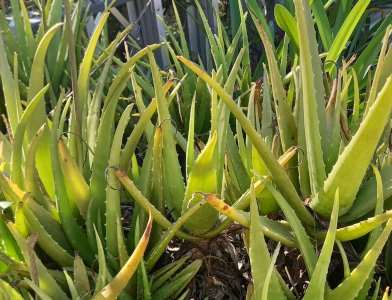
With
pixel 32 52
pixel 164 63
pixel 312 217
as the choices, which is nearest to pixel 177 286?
pixel 312 217

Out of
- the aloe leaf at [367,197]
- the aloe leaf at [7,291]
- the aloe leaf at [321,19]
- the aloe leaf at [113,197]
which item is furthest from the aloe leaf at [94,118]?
the aloe leaf at [321,19]

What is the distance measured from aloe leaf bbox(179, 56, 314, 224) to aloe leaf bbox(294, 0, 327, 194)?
0.03 meters

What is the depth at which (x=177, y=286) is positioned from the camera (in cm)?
57

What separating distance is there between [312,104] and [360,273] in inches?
6.7

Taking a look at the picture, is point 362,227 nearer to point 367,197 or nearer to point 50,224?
point 367,197

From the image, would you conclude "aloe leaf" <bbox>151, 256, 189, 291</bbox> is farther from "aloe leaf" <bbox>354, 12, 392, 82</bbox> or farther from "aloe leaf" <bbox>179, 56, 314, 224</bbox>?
"aloe leaf" <bbox>354, 12, 392, 82</bbox>

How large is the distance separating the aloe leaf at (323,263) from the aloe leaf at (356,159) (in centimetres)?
5

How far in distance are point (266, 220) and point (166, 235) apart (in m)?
0.11

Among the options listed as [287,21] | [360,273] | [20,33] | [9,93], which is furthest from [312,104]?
[20,33]

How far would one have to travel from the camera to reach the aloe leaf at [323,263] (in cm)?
46

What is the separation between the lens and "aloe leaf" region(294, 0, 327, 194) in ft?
1.70

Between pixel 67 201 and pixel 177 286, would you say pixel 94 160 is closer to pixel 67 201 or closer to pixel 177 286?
pixel 67 201

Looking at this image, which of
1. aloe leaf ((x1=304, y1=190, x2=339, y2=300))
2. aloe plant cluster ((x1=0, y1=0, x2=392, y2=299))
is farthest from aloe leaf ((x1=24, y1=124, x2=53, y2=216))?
aloe leaf ((x1=304, y1=190, x2=339, y2=300))

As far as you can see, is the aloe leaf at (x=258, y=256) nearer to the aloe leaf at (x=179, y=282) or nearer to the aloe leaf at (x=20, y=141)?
the aloe leaf at (x=179, y=282)
